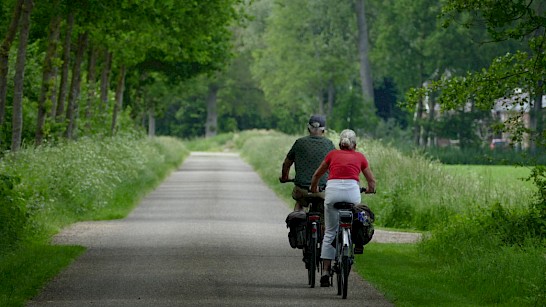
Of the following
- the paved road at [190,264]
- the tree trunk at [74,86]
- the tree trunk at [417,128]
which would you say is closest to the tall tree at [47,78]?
the tree trunk at [74,86]

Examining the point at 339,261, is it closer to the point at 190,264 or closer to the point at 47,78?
the point at 190,264

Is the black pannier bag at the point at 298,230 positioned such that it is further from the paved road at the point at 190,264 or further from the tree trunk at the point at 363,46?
the tree trunk at the point at 363,46

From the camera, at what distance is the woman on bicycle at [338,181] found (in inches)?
615

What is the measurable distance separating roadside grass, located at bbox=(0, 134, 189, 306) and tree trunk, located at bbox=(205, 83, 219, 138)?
88.3 meters

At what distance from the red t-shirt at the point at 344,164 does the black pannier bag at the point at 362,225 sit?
1.16ft

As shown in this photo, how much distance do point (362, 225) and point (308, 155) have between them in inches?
60.5

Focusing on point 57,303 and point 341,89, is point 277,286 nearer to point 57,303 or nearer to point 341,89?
point 57,303

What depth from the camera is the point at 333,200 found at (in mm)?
15641

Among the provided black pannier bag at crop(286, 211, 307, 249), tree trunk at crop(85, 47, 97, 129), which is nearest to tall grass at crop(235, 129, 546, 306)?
black pannier bag at crop(286, 211, 307, 249)

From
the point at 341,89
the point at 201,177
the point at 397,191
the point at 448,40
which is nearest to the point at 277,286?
the point at 397,191

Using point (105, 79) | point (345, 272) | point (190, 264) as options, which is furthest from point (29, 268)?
point (105, 79)

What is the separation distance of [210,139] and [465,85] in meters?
105

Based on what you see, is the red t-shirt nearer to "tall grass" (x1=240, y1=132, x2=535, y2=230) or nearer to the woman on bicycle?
the woman on bicycle

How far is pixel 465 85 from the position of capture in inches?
755
